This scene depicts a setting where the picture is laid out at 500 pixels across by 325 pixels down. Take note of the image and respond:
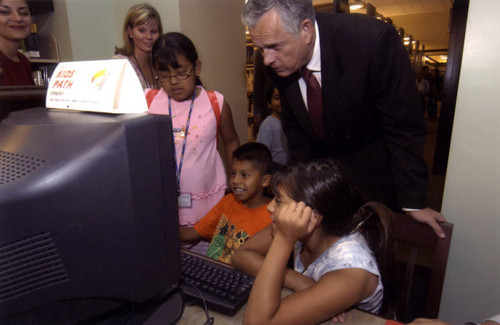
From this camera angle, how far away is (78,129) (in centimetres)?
50

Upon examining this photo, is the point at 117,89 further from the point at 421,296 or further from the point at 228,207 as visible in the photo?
the point at 421,296

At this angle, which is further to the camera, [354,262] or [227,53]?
[227,53]

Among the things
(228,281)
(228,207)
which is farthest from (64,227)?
(228,207)

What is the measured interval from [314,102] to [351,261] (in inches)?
24.4

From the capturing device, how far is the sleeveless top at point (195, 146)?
58.8 inches

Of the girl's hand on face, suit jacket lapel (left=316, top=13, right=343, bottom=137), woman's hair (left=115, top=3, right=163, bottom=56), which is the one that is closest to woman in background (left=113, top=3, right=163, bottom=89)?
woman's hair (left=115, top=3, right=163, bottom=56)

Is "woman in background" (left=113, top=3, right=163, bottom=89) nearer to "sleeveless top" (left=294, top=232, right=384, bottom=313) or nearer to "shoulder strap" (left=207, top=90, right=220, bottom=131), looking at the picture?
"shoulder strap" (left=207, top=90, right=220, bottom=131)

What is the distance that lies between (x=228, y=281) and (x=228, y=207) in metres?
0.63

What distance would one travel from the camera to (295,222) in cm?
75

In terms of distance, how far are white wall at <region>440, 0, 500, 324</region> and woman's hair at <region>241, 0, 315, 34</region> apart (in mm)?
628

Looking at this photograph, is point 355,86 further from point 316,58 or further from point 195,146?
point 195,146

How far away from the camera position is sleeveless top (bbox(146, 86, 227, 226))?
1.49 metres

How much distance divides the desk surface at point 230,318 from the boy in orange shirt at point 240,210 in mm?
581

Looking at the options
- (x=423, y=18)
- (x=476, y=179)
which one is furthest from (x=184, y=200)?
(x=423, y=18)
